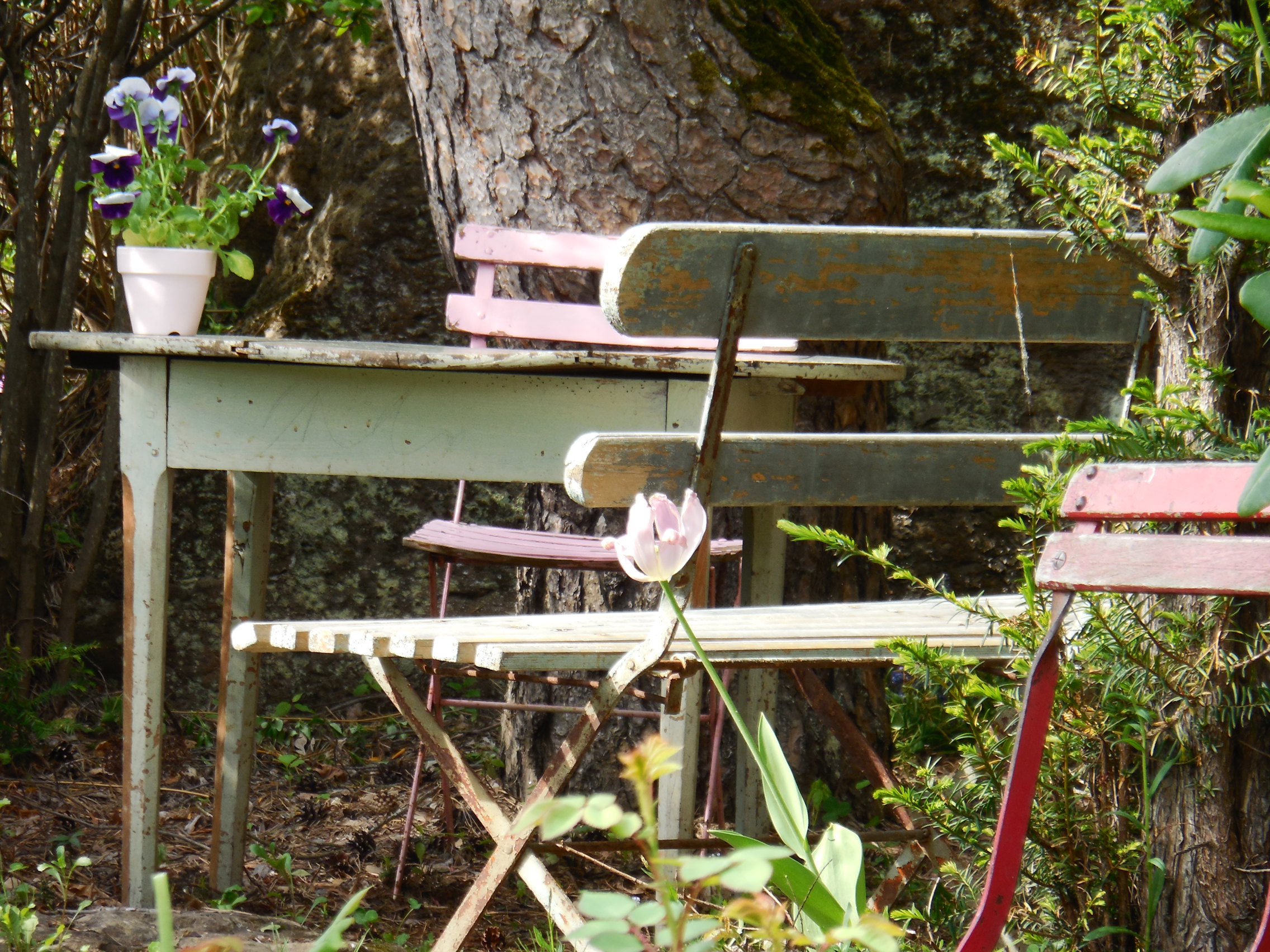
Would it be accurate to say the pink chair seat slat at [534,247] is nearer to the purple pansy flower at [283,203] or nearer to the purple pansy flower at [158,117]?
the purple pansy flower at [283,203]

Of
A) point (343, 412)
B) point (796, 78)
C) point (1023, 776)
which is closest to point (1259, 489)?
point (1023, 776)

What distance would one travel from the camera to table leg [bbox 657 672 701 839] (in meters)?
2.17

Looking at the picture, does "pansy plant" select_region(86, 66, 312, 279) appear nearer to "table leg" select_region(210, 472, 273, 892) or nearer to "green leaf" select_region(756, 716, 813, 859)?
"table leg" select_region(210, 472, 273, 892)

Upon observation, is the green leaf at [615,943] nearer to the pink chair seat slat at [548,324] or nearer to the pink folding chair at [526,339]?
the pink folding chair at [526,339]

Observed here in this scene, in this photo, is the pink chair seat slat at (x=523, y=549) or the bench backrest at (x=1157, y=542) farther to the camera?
the pink chair seat slat at (x=523, y=549)

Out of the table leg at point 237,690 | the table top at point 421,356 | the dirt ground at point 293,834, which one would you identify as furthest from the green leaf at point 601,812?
the table leg at point 237,690

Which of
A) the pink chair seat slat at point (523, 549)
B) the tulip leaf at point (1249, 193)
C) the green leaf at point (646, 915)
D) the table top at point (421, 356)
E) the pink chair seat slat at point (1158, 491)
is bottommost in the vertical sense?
the pink chair seat slat at point (523, 549)

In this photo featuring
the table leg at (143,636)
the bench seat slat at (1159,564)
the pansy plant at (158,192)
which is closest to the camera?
the bench seat slat at (1159,564)

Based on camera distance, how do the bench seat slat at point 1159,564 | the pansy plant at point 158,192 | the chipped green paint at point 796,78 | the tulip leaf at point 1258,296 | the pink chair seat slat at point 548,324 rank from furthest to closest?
the pink chair seat slat at point 548,324, the chipped green paint at point 796,78, the pansy plant at point 158,192, the bench seat slat at point 1159,564, the tulip leaf at point 1258,296

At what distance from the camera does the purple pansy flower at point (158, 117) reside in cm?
277

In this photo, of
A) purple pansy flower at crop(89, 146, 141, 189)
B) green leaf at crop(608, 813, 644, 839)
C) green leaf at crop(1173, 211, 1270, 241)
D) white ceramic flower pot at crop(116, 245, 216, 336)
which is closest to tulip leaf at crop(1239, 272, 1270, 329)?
green leaf at crop(1173, 211, 1270, 241)

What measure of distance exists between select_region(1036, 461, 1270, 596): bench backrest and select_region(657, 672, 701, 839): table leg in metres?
1.21

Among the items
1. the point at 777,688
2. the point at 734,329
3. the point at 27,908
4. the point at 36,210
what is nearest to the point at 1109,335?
the point at 734,329

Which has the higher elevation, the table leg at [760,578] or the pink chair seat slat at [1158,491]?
the pink chair seat slat at [1158,491]
